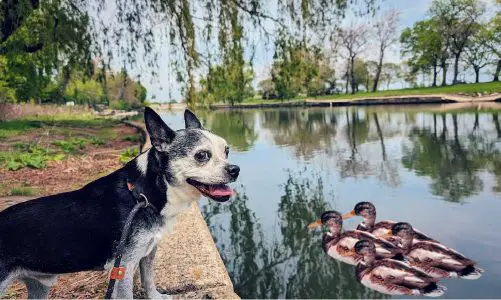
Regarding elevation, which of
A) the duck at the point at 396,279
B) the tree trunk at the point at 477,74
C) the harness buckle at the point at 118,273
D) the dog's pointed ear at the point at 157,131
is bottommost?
the duck at the point at 396,279

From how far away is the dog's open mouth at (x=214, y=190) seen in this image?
2.38 meters

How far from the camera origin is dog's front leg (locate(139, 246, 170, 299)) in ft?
9.66

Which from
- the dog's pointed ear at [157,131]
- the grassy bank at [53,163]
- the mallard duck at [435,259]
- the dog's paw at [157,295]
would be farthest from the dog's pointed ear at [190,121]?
the grassy bank at [53,163]

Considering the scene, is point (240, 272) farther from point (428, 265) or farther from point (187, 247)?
point (428, 265)

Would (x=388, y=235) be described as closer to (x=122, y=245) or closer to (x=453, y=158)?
(x=122, y=245)

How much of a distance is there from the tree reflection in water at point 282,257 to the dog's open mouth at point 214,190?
2.94 metres

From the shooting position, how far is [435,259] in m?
5.63

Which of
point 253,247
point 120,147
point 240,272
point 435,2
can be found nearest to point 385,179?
point 253,247

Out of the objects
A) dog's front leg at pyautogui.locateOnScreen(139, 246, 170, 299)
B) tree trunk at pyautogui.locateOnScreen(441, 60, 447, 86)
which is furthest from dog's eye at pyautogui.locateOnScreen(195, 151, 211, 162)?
tree trunk at pyautogui.locateOnScreen(441, 60, 447, 86)

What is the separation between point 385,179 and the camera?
10.7 meters

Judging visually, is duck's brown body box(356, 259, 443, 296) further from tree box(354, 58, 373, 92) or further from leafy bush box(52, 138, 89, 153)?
tree box(354, 58, 373, 92)

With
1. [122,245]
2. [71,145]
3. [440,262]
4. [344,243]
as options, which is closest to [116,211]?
[122,245]

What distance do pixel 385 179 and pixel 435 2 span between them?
53.8 meters

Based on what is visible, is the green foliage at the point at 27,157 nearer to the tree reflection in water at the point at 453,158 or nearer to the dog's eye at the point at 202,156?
the dog's eye at the point at 202,156
